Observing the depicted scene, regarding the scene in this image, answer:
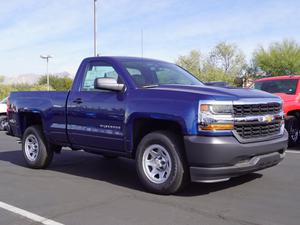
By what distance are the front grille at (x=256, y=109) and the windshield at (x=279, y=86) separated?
449 centimetres

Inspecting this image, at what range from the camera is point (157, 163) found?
6164mm

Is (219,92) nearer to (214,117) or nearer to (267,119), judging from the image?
(214,117)

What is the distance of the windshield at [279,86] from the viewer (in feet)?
35.3

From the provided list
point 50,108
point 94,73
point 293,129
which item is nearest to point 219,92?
point 94,73

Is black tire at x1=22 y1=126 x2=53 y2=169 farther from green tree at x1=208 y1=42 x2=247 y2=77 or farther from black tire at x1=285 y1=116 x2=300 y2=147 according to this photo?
green tree at x1=208 y1=42 x2=247 y2=77

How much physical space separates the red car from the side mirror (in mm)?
5405

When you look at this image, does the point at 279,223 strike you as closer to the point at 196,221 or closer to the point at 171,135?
the point at 196,221

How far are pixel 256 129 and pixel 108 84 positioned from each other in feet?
6.96

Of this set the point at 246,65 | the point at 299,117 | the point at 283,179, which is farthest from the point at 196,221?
the point at 246,65

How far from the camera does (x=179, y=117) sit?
225 inches

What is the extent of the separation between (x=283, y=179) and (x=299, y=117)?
4.23 meters

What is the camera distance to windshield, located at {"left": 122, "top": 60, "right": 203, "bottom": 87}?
6.77 metres

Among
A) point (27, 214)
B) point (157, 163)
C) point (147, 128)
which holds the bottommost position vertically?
point (27, 214)

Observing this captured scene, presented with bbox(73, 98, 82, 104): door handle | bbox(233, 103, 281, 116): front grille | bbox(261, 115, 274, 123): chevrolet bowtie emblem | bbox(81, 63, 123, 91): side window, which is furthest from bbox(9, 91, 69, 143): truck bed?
bbox(261, 115, 274, 123): chevrolet bowtie emblem
